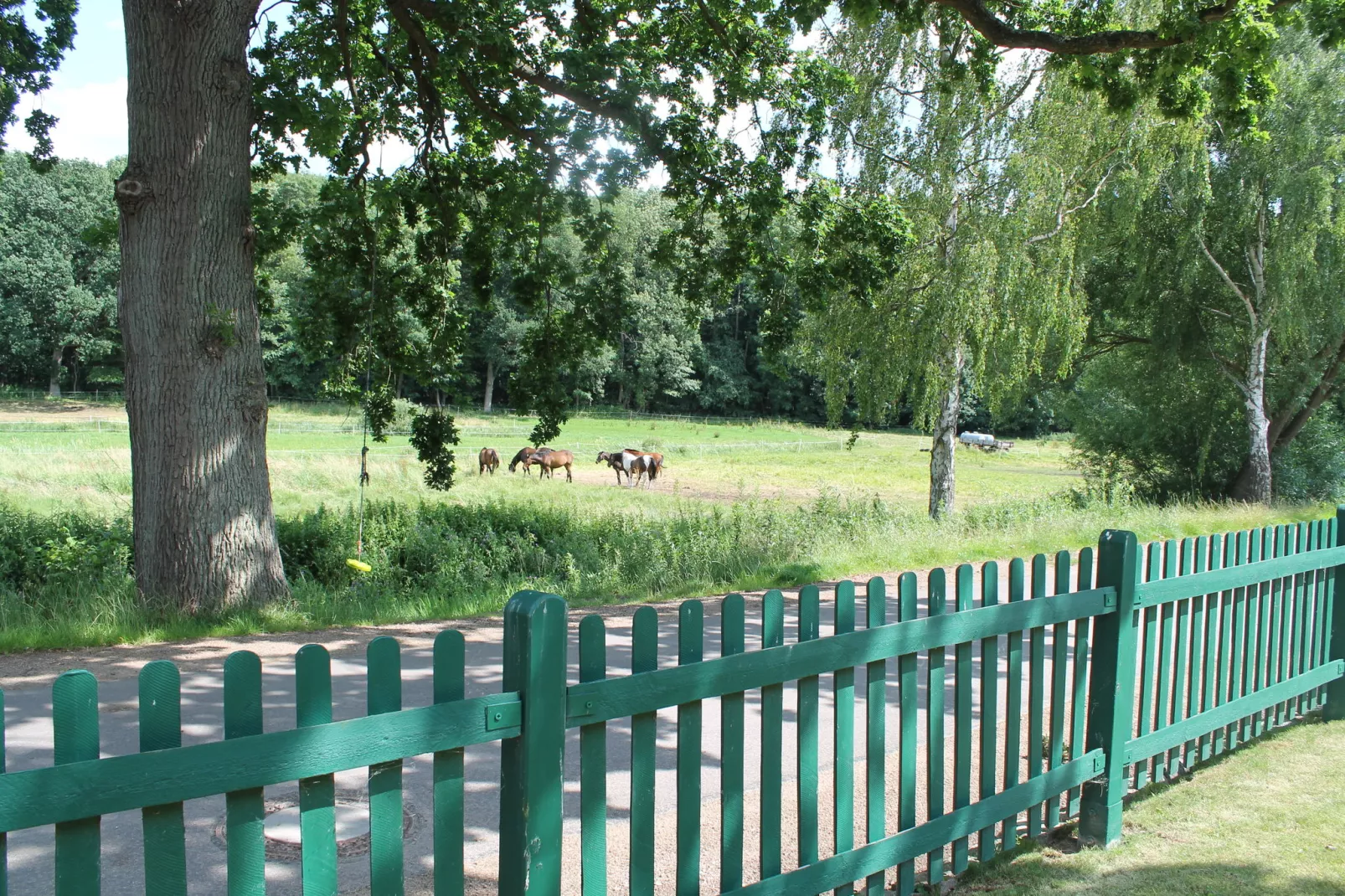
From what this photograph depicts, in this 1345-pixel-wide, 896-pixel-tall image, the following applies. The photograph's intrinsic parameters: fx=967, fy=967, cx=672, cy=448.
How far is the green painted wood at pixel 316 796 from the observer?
2.33m

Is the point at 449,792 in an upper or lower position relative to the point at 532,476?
upper

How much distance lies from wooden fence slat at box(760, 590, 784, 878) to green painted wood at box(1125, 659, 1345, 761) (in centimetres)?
234

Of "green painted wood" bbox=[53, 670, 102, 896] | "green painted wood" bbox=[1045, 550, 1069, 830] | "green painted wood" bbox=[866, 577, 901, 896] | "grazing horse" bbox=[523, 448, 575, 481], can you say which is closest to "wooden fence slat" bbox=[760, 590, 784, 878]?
"green painted wood" bbox=[866, 577, 901, 896]

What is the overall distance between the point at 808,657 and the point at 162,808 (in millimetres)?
2017

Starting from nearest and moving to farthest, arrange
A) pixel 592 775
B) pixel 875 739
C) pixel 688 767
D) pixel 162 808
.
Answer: pixel 162 808 → pixel 592 775 → pixel 688 767 → pixel 875 739

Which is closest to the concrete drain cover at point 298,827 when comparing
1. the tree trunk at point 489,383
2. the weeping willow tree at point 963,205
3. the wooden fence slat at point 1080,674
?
the wooden fence slat at point 1080,674

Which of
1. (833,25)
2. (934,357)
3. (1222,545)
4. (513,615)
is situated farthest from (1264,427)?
(513,615)

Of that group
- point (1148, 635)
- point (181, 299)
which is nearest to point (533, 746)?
point (1148, 635)

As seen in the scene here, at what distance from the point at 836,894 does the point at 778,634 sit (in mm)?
1103

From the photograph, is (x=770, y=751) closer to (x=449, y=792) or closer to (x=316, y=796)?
(x=449, y=792)

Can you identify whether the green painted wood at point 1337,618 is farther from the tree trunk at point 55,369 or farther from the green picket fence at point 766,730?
the tree trunk at point 55,369

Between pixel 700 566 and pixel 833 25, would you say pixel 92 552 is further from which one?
pixel 833 25

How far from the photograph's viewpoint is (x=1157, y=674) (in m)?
4.99

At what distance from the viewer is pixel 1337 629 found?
655 centimetres
